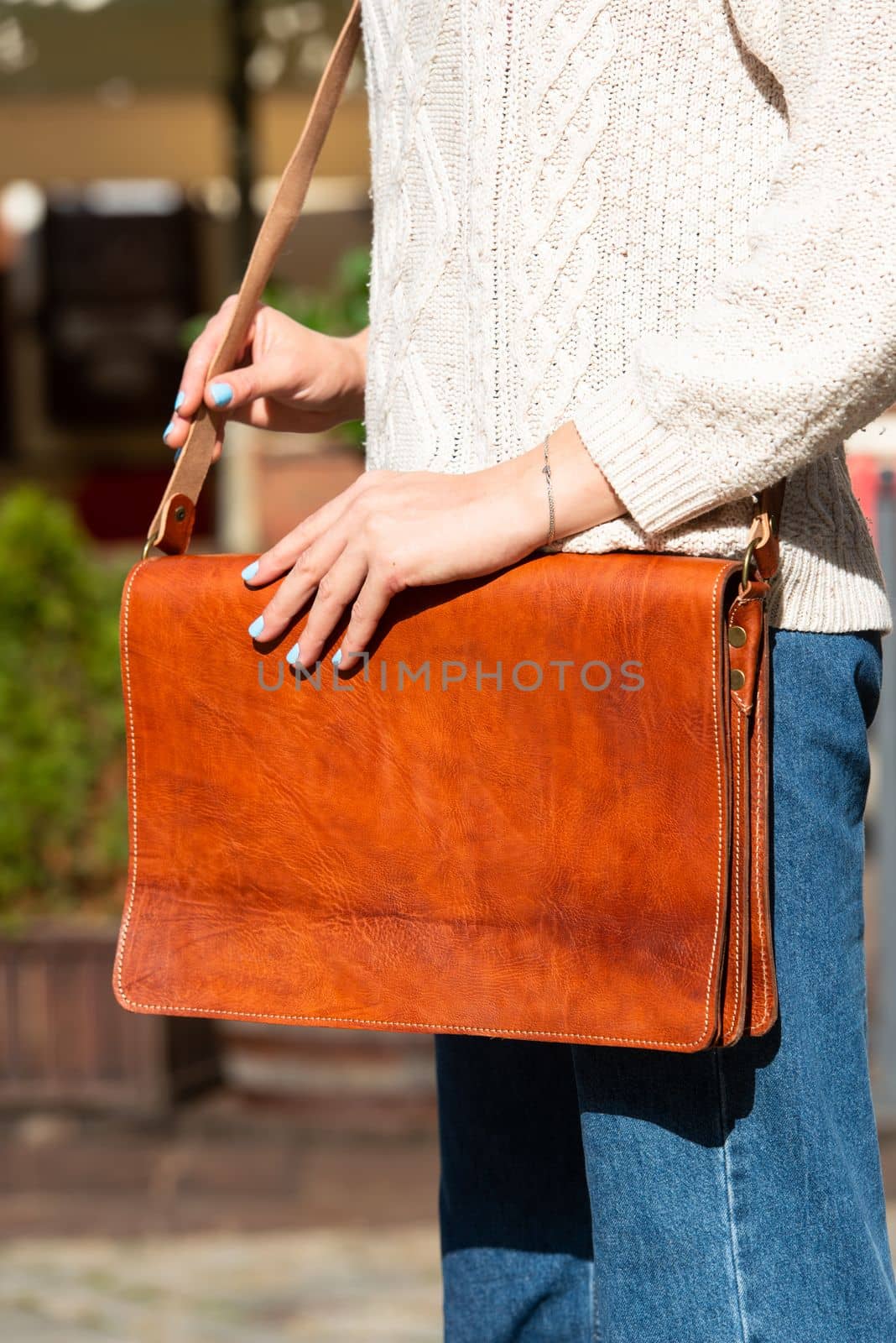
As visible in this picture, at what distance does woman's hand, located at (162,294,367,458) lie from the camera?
1324mm

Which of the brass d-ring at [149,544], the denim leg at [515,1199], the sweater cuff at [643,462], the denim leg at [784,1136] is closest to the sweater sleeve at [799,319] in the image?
the sweater cuff at [643,462]

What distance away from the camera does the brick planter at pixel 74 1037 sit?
10.0 ft

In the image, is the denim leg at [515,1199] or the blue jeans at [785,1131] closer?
the blue jeans at [785,1131]

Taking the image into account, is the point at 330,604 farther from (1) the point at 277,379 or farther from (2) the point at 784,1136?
(2) the point at 784,1136

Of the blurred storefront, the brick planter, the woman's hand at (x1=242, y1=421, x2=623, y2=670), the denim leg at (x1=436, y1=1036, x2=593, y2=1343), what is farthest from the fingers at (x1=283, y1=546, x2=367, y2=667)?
the blurred storefront

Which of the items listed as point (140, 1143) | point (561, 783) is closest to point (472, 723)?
point (561, 783)

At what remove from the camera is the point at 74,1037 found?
308 cm

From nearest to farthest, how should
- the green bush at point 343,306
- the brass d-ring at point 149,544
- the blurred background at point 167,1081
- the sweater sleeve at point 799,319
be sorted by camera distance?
1. the sweater sleeve at point 799,319
2. the brass d-ring at point 149,544
3. the blurred background at point 167,1081
4. the green bush at point 343,306

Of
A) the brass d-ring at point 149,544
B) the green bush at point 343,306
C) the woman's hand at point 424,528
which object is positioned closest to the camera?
the woman's hand at point 424,528

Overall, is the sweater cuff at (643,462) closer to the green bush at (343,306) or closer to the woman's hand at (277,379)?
the woman's hand at (277,379)

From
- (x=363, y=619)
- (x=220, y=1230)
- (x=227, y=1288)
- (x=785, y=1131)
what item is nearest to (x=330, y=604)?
(x=363, y=619)

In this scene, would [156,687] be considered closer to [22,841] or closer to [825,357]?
[825,357]

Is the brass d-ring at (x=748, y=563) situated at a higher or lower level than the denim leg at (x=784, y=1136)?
higher

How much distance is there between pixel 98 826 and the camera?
3.29m
